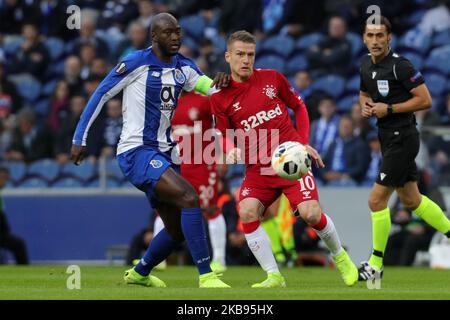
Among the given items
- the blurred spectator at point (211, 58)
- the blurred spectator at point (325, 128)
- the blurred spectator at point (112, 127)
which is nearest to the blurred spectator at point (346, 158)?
the blurred spectator at point (325, 128)

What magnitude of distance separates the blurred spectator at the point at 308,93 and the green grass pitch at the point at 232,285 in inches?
160

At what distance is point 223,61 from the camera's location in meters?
19.8

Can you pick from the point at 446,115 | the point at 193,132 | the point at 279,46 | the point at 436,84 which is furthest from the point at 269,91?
the point at 279,46

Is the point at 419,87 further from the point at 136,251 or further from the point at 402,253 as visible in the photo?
the point at 136,251

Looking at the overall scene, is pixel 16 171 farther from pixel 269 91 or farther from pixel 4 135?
pixel 269 91

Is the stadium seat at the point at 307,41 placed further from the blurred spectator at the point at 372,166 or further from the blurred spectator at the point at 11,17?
the blurred spectator at the point at 11,17

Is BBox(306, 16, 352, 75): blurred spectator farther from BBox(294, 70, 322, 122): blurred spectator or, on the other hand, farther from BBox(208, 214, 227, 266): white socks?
BBox(208, 214, 227, 266): white socks

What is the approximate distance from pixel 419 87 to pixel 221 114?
2032mm

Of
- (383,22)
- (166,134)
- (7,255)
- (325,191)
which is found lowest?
(7,255)

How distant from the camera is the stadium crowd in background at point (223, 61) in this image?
17656mm

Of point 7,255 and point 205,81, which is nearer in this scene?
point 205,81
